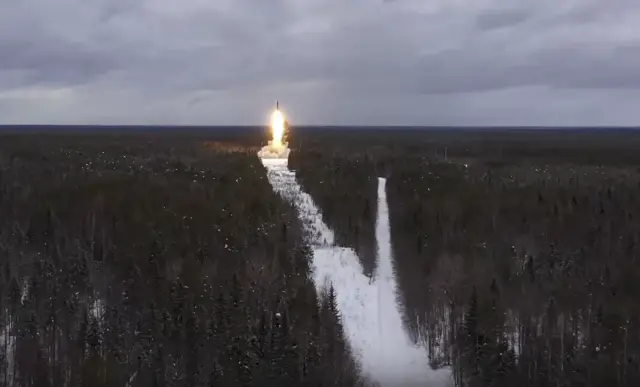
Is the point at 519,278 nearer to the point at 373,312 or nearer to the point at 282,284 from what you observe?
the point at 373,312

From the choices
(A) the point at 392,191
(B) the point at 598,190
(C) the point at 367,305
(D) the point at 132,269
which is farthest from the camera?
(B) the point at 598,190

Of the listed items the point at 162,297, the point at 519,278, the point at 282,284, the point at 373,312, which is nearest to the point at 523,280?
the point at 519,278

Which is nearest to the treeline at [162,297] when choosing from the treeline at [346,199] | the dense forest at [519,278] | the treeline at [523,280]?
the treeline at [346,199]

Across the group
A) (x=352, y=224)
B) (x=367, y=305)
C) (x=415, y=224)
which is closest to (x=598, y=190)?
(x=415, y=224)

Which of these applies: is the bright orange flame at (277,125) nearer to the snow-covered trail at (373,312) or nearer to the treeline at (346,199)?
the treeline at (346,199)

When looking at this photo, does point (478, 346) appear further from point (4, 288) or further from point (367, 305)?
point (4, 288)

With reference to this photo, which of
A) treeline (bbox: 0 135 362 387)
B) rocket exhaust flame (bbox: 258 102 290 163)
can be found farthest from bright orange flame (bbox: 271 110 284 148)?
treeline (bbox: 0 135 362 387)

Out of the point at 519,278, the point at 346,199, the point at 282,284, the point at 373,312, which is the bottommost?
the point at 373,312
